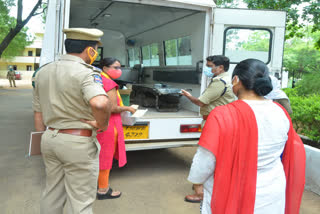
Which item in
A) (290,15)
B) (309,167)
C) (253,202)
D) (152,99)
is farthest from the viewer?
(290,15)

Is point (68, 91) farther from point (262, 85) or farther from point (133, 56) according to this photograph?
point (133, 56)

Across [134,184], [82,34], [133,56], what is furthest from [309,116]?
[133,56]

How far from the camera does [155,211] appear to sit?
149 inches

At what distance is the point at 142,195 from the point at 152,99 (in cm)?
270

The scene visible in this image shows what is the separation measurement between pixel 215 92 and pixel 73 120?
2.00 metres

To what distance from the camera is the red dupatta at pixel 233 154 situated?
1788 mm

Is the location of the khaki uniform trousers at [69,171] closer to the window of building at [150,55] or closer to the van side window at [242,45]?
the van side window at [242,45]

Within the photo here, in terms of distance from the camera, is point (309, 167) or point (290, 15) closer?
point (309, 167)

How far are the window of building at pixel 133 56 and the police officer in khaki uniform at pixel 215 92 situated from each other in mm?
6452

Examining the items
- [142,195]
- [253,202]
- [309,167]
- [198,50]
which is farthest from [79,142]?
[198,50]

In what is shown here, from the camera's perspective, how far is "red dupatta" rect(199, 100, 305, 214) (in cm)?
179

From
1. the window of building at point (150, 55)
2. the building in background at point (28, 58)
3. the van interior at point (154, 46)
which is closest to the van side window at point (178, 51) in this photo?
the van interior at point (154, 46)

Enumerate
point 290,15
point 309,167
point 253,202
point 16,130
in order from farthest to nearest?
point 290,15
point 16,130
point 309,167
point 253,202

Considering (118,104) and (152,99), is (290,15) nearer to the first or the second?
(152,99)
